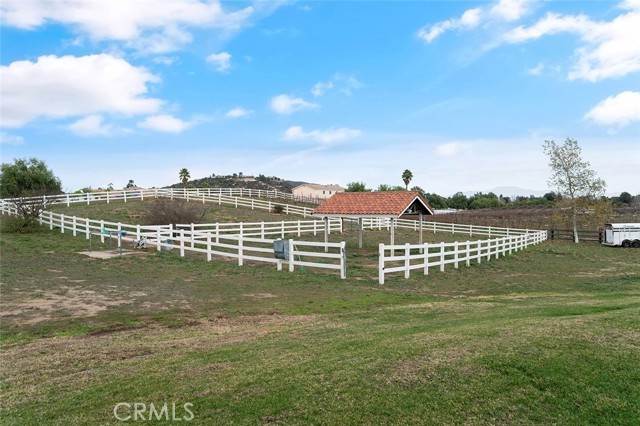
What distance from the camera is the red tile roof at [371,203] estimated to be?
2220 centimetres

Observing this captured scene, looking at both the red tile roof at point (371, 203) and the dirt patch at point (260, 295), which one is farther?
the red tile roof at point (371, 203)

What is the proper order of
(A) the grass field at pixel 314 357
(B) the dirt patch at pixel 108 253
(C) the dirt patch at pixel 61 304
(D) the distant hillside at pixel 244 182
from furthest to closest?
(D) the distant hillside at pixel 244 182 → (B) the dirt patch at pixel 108 253 → (C) the dirt patch at pixel 61 304 → (A) the grass field at pixel 314 357

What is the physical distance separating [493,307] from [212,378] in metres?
6.99

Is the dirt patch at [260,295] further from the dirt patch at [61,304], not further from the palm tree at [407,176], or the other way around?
the palm tree at [407,176]

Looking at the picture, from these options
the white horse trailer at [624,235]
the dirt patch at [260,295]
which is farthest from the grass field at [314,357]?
the white horse trailer at [624,235]

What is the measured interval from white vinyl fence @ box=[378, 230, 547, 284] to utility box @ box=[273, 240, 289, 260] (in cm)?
366

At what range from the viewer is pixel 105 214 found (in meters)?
32.3

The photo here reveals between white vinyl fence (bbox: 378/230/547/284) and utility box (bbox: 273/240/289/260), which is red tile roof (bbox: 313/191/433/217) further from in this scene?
utility box (bbox: 273/240/289/260)

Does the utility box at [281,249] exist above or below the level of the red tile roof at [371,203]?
below

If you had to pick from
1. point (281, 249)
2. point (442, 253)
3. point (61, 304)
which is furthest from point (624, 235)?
point (61, 304)

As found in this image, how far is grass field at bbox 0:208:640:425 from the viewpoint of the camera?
4145 millimetres

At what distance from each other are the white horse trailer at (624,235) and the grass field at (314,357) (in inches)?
972

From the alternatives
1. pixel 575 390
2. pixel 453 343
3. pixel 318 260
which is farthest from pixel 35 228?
pixel 575 390

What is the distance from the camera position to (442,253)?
16.7 m
